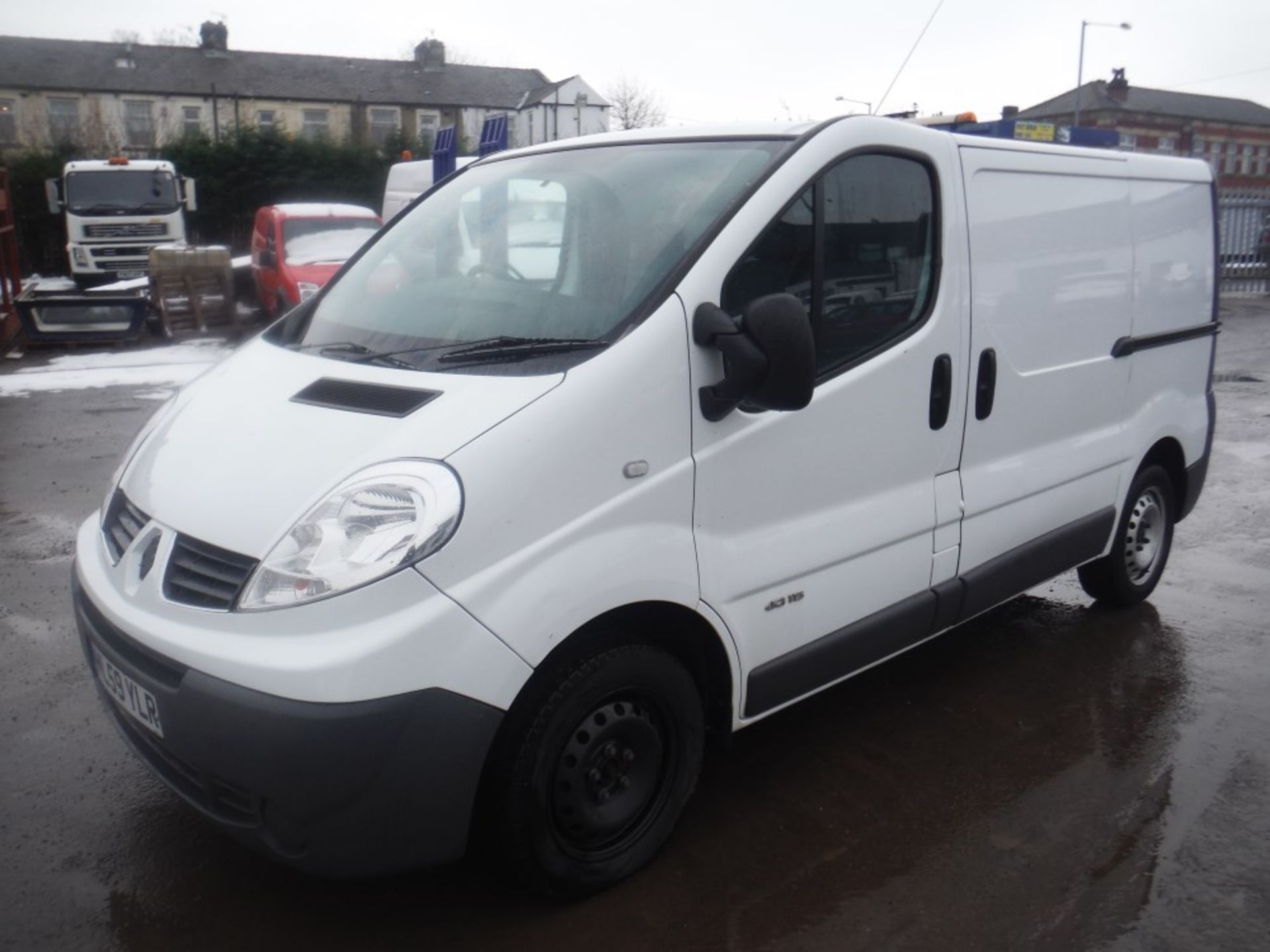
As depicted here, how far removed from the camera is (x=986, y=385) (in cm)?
374

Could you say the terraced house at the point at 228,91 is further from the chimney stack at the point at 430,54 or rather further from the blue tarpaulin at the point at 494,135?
the blue tarpaulin at the point at 494,135

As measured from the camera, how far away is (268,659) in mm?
2344

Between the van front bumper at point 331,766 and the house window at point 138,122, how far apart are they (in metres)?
53.9

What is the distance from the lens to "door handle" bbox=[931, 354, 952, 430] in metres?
3.53

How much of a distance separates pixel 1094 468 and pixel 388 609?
10.5ft

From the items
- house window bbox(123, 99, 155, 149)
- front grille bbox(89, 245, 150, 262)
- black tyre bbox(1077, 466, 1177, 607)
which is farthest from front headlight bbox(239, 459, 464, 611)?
house window bbox(123, 99, 155, 149)

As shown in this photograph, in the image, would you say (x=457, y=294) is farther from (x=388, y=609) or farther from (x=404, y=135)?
(x=404, y=135)

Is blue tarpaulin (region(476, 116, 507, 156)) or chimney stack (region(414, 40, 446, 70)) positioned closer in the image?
blue tarpaulin (region(476, 116, 507, 156))

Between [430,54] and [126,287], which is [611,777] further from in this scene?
[430,54]

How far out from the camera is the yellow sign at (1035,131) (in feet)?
16.4

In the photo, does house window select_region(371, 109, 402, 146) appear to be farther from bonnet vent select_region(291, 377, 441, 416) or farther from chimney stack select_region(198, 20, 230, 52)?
bonnet vent select_region(291, 377, 441, 416)

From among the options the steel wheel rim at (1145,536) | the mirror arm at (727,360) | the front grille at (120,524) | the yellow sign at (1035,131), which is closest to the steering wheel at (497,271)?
the mirror arm at (727,360)

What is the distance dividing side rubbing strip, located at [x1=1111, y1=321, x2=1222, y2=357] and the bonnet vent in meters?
3.03

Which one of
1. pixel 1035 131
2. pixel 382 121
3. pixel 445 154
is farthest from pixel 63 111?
pixel 1035 131
